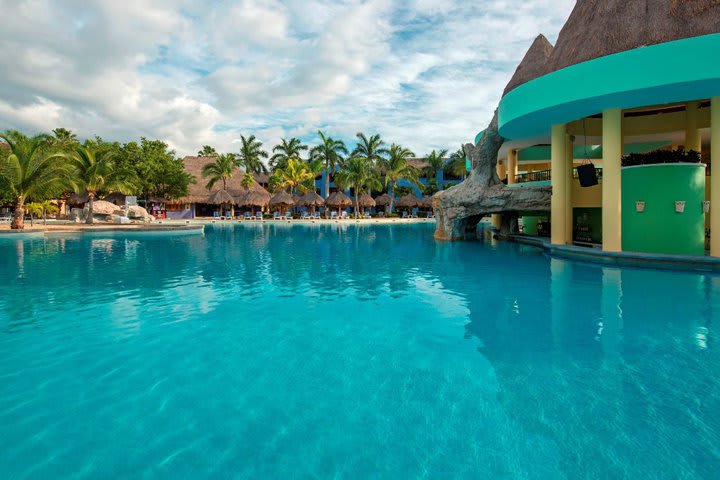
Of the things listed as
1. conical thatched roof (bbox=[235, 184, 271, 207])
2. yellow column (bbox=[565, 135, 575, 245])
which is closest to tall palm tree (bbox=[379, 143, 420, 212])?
conical thatched roof (bbox=[235, 184, 271, 207])

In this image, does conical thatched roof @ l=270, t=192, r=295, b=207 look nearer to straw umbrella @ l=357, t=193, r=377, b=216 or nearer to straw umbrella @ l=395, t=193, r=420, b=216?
straw umbrella @ l=357, t=193, r=377, b=216

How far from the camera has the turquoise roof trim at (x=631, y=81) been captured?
10891 millimetres

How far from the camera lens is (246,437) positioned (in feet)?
11.6

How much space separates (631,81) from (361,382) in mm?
11850

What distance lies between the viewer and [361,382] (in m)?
4.61

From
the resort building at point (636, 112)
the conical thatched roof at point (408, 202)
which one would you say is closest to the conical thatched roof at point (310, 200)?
the conical thatched roof at point (408, 202)

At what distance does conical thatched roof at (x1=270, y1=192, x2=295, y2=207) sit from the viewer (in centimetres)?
4594

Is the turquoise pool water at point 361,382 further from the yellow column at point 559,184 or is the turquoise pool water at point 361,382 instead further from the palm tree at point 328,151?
the palm tree at point 328,151

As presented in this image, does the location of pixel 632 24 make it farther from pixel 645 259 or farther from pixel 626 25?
pixel 645 259

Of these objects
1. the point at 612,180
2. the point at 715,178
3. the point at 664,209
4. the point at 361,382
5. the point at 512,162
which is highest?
the point at 512,162

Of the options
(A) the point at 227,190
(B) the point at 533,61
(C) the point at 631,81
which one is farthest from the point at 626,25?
(A) the point at 227,190

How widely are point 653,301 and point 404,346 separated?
5.63m

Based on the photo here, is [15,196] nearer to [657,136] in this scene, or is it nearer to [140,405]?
[140,405]

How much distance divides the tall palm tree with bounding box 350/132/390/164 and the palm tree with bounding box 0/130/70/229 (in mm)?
30801
